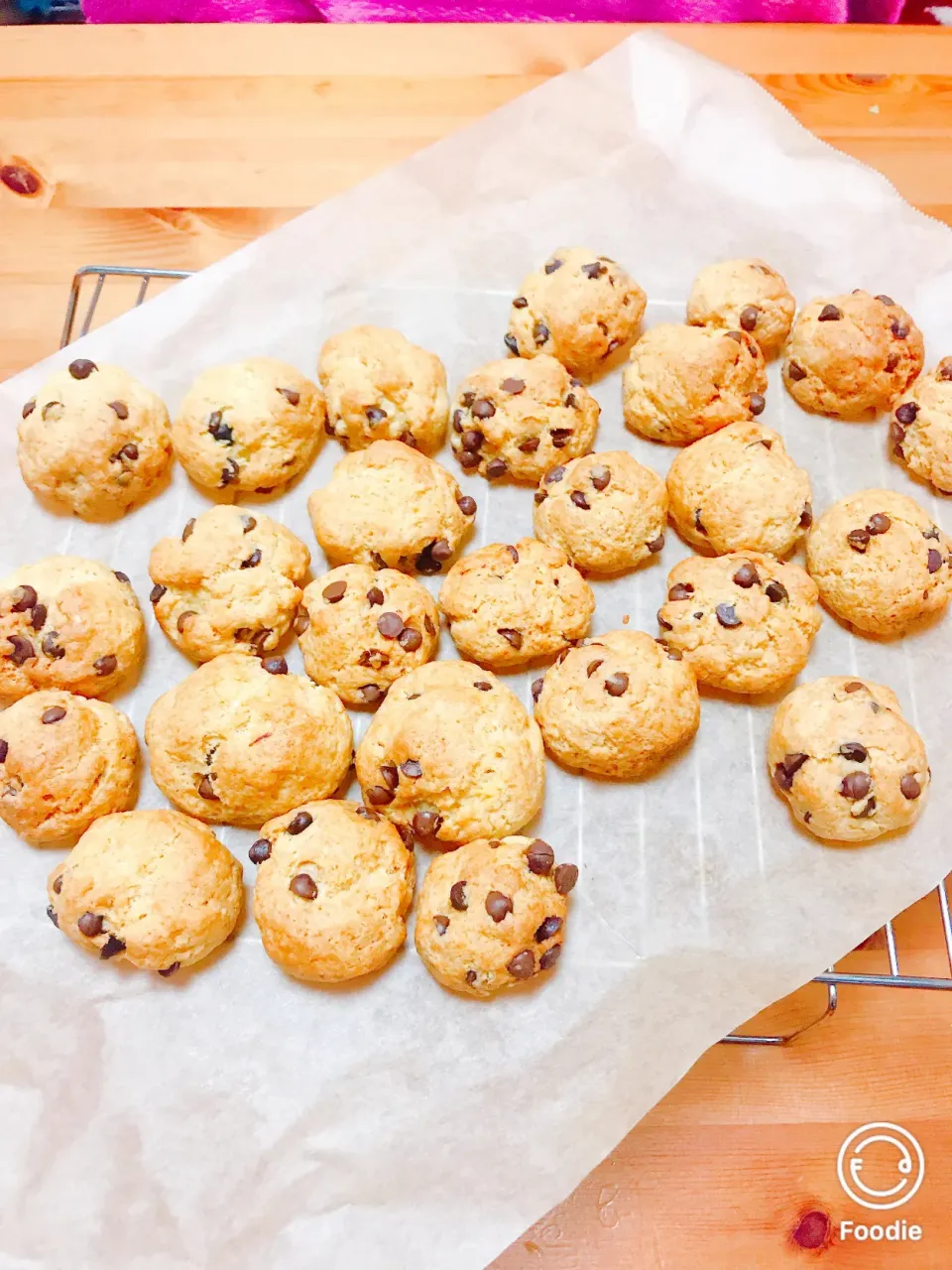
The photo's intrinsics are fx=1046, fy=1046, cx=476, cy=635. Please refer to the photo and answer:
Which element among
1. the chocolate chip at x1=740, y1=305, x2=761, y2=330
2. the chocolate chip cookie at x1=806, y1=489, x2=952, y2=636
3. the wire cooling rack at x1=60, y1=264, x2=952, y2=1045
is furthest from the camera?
the chocolate chip at x1=740, y1=305, x2=761, y2=330

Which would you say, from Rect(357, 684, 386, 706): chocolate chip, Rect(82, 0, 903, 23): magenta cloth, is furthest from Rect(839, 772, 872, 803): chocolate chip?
Rect(82, 0, 903, 23): magenta cloth

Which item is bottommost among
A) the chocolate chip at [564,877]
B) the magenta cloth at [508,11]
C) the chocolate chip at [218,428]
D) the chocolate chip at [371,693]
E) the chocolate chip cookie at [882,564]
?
the chocolate chip at [564,877]

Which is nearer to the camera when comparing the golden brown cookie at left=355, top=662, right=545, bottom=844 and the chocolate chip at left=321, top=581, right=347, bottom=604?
the golden brown cookie at left=355, top=662, right=545, bottom=844

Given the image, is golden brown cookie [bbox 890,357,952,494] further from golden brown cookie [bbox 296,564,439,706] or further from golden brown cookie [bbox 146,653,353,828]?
golden brown cookie [bbox 146,653,353,828]

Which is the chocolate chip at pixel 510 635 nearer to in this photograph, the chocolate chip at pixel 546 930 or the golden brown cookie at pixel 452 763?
the golden brown cookie at pixel 452 763

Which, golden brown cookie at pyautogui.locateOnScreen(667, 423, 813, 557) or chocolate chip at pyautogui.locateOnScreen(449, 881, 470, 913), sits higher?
golden brown cookie at pyautogui.locateOnScreen(667, 423, 813, 557)

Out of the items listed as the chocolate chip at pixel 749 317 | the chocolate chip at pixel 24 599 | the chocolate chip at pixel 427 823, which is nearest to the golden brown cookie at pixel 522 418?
the chocolate chip at pixel 749 317

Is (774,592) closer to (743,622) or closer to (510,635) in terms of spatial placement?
(743,622)
